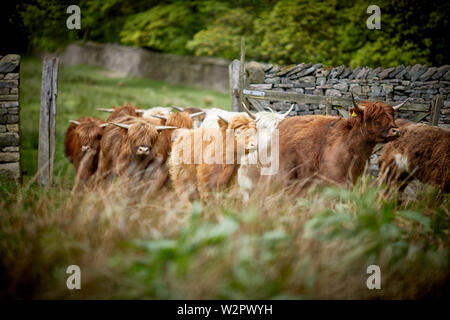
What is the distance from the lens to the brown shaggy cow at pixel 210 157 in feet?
17.5

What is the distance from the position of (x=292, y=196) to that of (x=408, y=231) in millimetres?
1240

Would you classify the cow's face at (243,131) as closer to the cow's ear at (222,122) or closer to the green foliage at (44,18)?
the cow's ear at (222,122)

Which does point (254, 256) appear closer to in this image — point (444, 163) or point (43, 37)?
point (444, 163)

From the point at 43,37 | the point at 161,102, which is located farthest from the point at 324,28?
the point at 43,37

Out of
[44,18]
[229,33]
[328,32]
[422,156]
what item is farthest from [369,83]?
[229,33]

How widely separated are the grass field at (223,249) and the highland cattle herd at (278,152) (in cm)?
108

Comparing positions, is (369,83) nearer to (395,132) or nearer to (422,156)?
(422,156)

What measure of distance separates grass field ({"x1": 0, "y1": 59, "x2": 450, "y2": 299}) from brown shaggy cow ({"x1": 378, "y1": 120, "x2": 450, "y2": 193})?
1757mm

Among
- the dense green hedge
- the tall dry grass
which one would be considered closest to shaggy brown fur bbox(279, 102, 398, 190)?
the tall dry grass

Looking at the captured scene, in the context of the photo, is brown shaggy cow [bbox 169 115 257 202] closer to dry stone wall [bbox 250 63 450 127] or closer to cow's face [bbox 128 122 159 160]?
cow's face [bbox 128 122 159 160]

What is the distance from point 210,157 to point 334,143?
1.66 m

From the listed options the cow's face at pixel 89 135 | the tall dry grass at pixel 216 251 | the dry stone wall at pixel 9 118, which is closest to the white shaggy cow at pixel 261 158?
the tall dry grass at pixel 216 251

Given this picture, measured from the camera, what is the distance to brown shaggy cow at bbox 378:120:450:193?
570cm

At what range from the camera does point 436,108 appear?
725 centimetres
